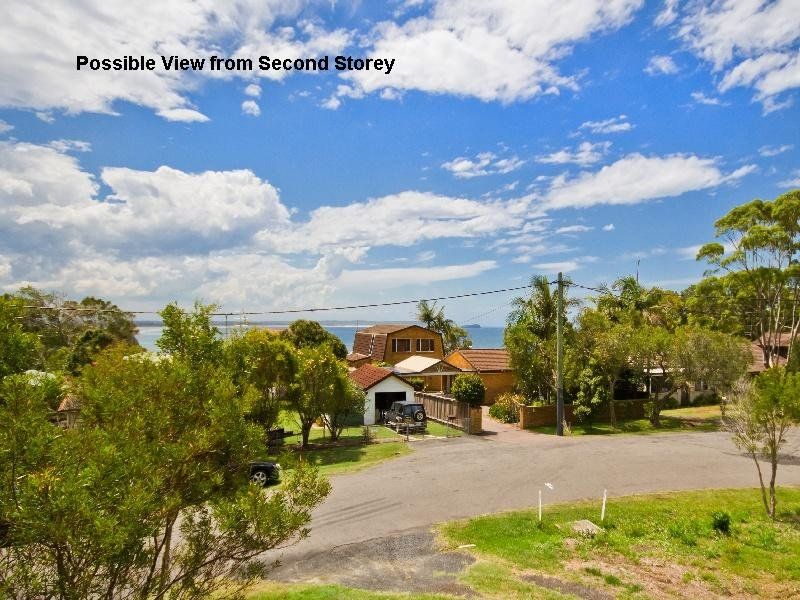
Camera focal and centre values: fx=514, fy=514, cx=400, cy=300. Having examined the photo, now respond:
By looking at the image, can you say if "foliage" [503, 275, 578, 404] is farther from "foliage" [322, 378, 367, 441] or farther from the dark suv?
"foliage" [322, 378, 367, 441]

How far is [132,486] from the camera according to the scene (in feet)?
15.1

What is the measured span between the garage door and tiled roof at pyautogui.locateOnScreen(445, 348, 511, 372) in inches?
338

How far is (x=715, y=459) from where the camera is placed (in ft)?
76.2

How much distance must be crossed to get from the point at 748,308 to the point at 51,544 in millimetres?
51377

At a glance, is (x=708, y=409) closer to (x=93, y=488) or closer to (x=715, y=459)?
(x=715, y=459)

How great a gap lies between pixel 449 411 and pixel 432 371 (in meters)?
8.53

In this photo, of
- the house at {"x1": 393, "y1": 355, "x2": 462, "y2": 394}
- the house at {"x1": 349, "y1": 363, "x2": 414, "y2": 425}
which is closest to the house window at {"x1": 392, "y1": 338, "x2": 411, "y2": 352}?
the house at {"x1": 393, "y1": 355, "x2": 462, "y2": 394}

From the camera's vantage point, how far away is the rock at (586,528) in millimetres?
14016

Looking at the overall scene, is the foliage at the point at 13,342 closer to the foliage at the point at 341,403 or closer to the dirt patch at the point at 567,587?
the dirt patch at the point at 567,587

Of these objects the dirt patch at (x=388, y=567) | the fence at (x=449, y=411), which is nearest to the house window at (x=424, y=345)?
the fence at (x=449, y=411)

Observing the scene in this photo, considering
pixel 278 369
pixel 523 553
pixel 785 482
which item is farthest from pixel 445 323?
pixel 523 553

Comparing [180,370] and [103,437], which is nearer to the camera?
[103,437]

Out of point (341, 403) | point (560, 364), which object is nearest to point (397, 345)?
point (560, 364)

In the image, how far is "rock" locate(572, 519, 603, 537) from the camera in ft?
46.0
